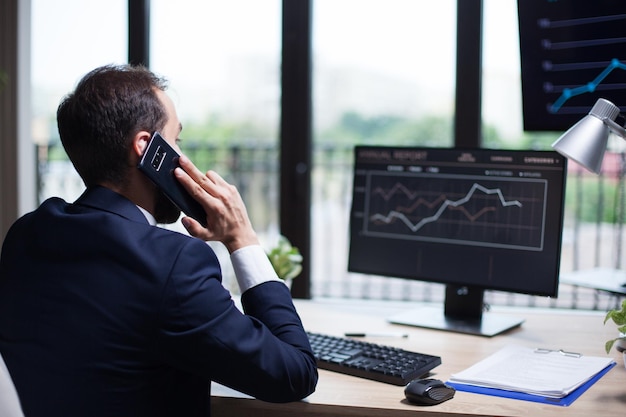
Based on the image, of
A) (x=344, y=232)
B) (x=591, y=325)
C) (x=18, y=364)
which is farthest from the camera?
(x=344, y=232)

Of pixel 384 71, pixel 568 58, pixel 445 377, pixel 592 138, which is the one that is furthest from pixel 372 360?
pixel 384 71

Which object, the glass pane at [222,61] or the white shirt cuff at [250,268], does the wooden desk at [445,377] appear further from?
the glass pane at [222,61]

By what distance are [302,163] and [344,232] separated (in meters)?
1.35

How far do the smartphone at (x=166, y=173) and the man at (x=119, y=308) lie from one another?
0.8 inches

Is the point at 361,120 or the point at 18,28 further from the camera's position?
the point at 361,120

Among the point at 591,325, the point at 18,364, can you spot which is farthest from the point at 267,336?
the point at 591,325

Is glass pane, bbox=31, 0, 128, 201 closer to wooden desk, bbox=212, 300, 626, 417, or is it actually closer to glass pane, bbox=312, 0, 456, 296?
glass pane, bbox=312, 0, 456, 296

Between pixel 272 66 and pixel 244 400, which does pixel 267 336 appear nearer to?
pixel 244 400

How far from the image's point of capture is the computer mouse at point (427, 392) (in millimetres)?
1387

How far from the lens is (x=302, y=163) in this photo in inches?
119

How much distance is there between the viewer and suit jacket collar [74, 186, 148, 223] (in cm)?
133

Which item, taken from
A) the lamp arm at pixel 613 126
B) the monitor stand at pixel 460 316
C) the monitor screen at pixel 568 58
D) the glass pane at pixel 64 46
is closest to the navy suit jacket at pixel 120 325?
the monitor stand at pixel 460 316

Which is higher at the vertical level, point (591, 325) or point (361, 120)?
point (361, 120)

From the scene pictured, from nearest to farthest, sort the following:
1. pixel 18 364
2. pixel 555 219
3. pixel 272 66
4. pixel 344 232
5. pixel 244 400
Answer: pixel 18 364, pixel 244 400, pixel 555 219, pixel 272 66, pixel 344 232
